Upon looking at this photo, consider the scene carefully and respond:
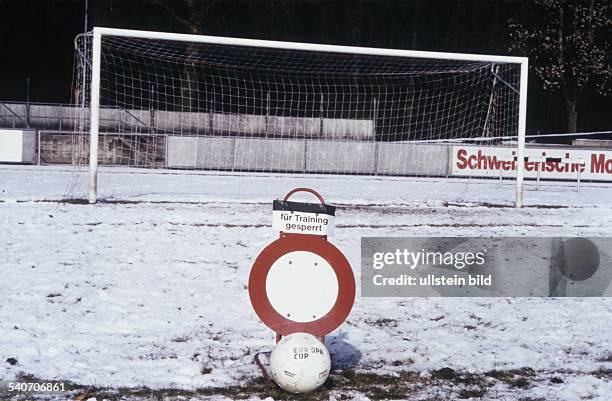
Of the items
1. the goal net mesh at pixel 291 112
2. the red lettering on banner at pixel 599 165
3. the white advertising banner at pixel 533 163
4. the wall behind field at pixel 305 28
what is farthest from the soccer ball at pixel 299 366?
the wall behind field at pixel 305 28

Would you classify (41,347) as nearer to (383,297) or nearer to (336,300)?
(336,300)

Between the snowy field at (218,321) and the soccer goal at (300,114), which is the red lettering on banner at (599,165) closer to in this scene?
the soccer goal at (300,114)

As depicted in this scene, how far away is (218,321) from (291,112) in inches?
754

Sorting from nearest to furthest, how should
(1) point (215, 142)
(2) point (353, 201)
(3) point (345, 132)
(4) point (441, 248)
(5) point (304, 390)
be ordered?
(5) point (304, 390)
(4) point (441, 248)
(2) point (353, 201)
(1) point (215, 142)
(3) point (345, 132)

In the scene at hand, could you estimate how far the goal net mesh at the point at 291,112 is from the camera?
891 inches

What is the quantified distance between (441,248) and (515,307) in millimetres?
2602

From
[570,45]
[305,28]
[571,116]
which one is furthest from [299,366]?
[570,45]

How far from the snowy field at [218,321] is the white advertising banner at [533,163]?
30.9ft

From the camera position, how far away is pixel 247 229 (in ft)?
34.3

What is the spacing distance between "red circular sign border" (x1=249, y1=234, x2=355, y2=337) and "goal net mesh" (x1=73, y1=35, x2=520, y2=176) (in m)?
15.6

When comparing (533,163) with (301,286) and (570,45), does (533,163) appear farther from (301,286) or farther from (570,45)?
(301,286)


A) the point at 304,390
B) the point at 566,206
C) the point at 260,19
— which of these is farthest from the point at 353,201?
the point at 260,19

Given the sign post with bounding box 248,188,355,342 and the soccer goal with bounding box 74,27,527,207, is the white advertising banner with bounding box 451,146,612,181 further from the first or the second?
the sign post with bounding box 248,188,355,342

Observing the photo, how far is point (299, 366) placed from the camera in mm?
4695
